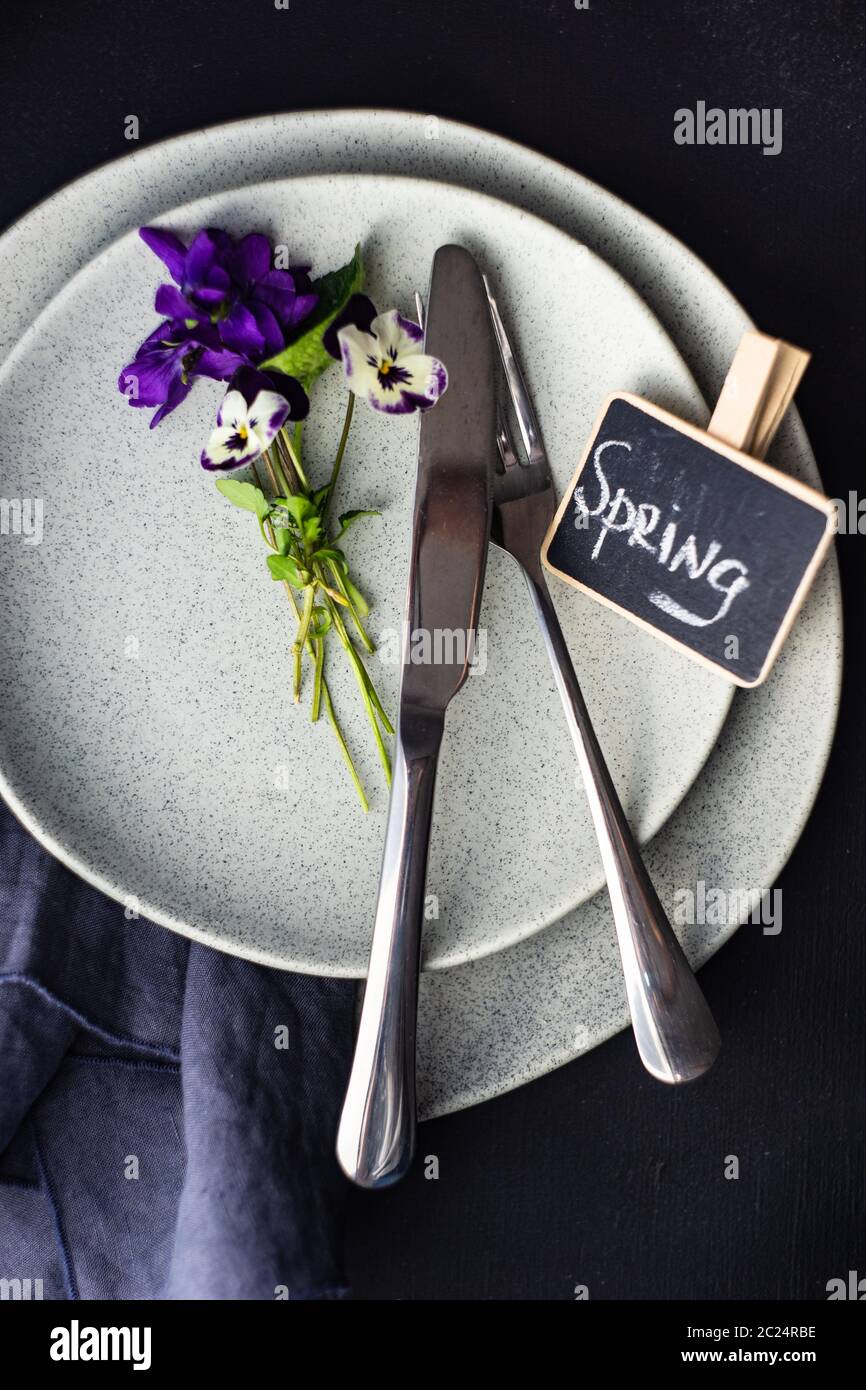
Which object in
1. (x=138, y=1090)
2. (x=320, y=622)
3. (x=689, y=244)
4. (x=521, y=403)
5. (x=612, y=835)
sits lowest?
(x=138, y=1090)

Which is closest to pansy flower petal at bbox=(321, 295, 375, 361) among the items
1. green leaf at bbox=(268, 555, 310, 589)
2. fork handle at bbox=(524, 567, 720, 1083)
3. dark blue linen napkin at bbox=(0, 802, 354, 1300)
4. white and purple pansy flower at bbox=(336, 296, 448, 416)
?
white and purple pansy flower at bbox=(336, 296, 448, 416)

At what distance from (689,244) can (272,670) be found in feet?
1.14

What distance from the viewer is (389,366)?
1.75ft

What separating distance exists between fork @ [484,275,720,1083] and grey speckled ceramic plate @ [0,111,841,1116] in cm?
3

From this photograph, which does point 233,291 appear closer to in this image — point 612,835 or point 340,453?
point 340,453

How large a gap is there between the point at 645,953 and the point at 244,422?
346mm

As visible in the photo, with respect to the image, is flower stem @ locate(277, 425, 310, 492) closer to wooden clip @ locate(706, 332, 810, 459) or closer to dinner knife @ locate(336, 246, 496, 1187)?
dinner knife @ locate(336, 246, 496, 1187)

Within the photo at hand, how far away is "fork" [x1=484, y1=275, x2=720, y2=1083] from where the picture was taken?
1.78 ft

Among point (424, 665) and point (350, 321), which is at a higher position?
point (350, 321)

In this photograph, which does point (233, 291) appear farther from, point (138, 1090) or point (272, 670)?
point (138, 1090)

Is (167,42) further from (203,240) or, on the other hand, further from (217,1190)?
(217,1190)

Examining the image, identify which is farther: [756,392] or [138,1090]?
[138,1090]

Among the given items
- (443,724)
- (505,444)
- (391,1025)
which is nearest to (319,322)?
(505,444)

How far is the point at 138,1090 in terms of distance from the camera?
2.08ft
